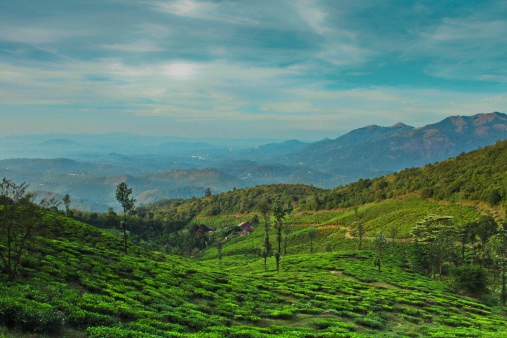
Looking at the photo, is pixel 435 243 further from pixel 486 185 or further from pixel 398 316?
pixel 486 185

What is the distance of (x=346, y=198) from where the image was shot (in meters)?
189

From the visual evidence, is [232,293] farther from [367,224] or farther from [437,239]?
[367,224]

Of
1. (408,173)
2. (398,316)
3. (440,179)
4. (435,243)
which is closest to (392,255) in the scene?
(435,243)

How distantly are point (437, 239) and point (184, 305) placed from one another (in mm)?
57807

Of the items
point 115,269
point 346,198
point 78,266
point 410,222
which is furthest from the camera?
point 346,198

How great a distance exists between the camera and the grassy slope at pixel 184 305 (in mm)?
15696

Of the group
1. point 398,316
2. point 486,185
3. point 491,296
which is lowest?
point 491,296

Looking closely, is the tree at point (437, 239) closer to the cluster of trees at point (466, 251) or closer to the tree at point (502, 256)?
the cluster of trees at point (466, 251)

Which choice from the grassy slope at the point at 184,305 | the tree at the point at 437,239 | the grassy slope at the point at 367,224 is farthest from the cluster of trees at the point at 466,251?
the grassy slope at the point at 367,224

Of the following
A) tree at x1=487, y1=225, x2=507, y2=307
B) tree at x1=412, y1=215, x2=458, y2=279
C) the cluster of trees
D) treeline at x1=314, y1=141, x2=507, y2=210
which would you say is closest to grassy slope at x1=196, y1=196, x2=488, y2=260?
treeline at x1=314, y1=141, x2=507, y2=210

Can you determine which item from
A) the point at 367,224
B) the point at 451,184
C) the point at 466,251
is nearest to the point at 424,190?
the point at 451,184

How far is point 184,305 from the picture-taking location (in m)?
24.1

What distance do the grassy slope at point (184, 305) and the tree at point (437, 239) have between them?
17231mm

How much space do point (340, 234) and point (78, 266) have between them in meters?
110
